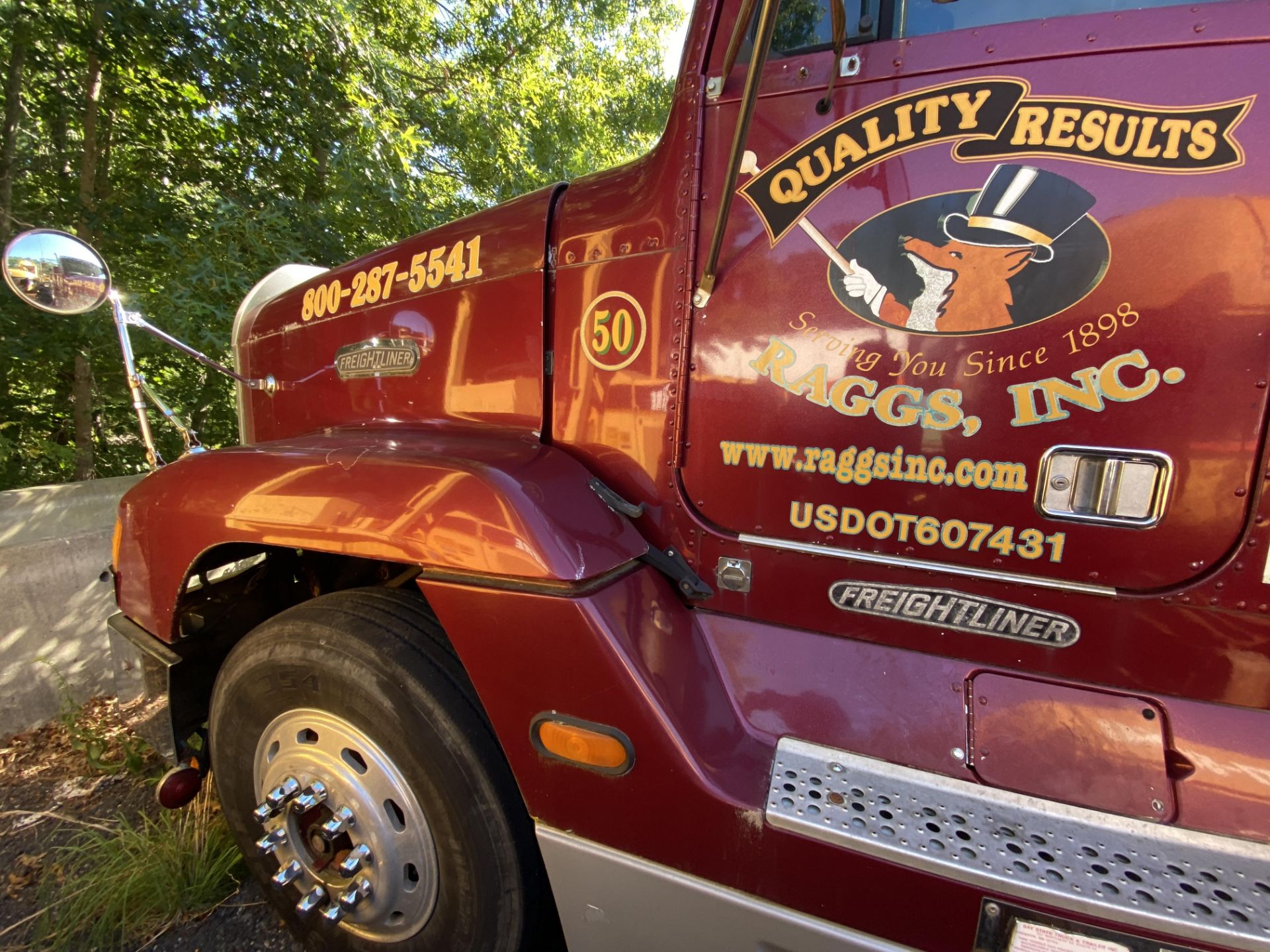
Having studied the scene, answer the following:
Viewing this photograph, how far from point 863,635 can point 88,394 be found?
6694 millimetres

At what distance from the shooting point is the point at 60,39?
4.20m

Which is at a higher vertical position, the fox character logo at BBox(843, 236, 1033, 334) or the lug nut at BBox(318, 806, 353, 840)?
the fox character logo at BBox(843, 236, 1033, 334)

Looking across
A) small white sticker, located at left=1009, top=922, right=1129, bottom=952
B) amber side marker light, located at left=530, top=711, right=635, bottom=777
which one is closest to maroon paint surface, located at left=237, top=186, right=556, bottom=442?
amber side marker light, located at left=530, top=711, right=635, bottom=777

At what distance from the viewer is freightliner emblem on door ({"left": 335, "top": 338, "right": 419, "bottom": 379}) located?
1981 mm

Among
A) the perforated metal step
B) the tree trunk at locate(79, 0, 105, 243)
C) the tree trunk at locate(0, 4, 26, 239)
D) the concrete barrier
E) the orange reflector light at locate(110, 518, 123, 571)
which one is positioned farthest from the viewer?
the tree trunk at locate(79, 0, 105, 243)

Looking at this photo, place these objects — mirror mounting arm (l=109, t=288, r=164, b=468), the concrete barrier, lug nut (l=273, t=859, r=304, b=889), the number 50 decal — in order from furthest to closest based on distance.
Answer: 1. the concrete barrier
2. mirror mounting arm (l=109, t=288, r=164, b=468)
3. lug nut (l=273, t=859, r=304, b=889)
4. the number 50 decal

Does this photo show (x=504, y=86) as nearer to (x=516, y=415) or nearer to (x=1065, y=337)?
(x=516, y=415)

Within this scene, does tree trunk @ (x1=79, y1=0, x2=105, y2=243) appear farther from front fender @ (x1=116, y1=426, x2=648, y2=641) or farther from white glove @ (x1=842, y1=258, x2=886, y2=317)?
white glove @ (x1=842, y1=258, x2=886, y2=317)

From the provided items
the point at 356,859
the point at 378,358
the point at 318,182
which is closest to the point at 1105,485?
the point at 356,859

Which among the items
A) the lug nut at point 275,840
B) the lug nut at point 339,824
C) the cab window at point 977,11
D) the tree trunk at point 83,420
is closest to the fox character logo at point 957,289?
the cab window at point 977,11

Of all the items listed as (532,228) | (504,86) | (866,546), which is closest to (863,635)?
(866,546)

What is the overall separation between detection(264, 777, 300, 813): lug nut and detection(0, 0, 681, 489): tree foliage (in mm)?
3659

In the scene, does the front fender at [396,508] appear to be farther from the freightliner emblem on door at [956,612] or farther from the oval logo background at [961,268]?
the oval logo background at [961,268]

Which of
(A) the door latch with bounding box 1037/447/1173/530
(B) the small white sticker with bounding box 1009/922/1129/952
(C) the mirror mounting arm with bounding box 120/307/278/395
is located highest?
(C) the mirror mounting arm with bounding box 120/307/278/395
